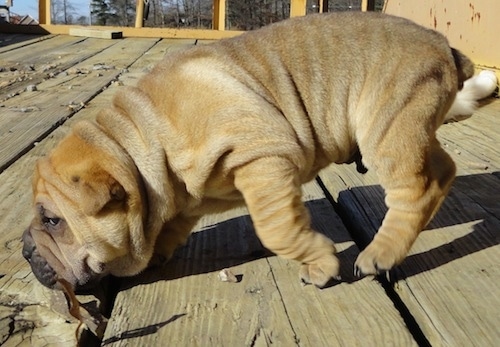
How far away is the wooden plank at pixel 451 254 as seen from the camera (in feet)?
6.76

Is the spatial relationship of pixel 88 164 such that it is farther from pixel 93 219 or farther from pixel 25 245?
pixel 25 245

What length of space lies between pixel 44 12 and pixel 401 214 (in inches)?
378

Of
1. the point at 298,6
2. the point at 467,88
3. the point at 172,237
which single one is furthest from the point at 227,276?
the point at 298,6

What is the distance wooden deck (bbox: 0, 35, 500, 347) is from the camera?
203cm

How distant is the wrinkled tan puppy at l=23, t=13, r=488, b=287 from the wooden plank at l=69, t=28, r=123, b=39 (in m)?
7.43

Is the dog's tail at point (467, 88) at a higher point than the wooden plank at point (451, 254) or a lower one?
higher

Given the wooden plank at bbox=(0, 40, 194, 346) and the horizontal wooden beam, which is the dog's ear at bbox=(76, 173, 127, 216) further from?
the horizontal wooden beam

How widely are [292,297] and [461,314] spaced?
495mm

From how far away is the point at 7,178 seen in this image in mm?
3373

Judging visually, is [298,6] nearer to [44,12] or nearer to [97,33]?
[97,33]

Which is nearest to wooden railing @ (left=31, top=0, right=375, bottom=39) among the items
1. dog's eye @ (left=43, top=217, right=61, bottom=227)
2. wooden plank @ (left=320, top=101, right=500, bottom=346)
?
wooden plank @ (left=320, top=101, right=500, bottom=346)

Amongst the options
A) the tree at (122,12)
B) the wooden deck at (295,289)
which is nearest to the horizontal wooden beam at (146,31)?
the wooden deck at (295,289)

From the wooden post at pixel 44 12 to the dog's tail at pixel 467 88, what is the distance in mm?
7538

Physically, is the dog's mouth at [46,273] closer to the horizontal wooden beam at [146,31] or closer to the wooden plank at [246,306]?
the wooden plank at [246,306]
